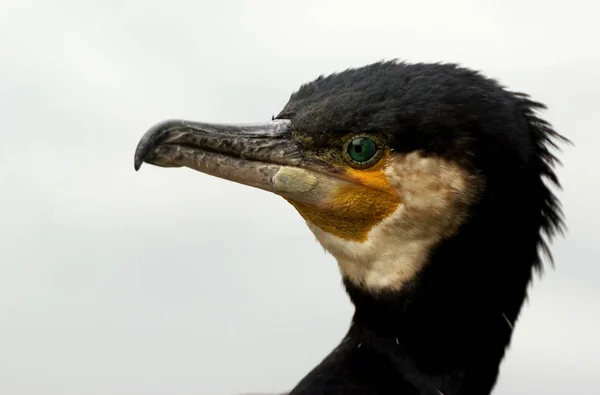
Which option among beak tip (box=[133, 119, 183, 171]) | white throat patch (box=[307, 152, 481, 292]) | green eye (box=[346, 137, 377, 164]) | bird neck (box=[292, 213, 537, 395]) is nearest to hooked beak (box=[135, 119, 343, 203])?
beak tip (box=[133, 119, 183, 171])

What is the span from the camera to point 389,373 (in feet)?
13.8

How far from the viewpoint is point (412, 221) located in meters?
4.04

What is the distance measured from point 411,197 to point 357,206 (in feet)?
1.09

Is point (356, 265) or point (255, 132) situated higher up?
point (255, 132)

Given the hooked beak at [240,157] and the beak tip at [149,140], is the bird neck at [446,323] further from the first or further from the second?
the beak tip at [149,140]

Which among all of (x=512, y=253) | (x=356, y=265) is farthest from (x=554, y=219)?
(x=356, y=265)

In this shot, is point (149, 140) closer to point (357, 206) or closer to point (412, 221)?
point (357, 206)

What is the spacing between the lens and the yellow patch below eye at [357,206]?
13.6ft

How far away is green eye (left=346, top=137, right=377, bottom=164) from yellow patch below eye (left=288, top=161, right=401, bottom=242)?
0.21 ft

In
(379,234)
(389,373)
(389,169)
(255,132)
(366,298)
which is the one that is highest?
(255,132)

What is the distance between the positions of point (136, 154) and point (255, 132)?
2.14 ft

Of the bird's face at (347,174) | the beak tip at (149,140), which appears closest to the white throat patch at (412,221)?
the bird's face at (347,174)

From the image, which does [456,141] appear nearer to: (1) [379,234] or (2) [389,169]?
(2) [389,169]

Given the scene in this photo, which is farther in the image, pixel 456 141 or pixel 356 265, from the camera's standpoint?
pixel 356 265
